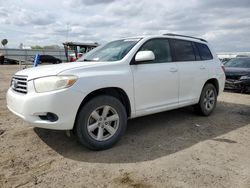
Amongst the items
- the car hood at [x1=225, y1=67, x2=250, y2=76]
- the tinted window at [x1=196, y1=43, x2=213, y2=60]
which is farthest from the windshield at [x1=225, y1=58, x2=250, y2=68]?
the tinted window at [x1=196, y1=43, x2=213, y2=60]

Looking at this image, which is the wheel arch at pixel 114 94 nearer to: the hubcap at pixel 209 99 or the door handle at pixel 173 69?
the door handle at pixel 173 69

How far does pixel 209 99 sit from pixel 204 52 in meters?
1.12

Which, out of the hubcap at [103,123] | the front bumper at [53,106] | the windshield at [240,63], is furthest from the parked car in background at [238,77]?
the front bumper at [53,106]

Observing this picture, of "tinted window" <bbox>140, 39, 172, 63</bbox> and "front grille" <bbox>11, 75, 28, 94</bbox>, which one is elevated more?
"tinted window" <bbox>140, 39, 172, 63</bbox>

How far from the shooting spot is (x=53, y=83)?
3.70 metres

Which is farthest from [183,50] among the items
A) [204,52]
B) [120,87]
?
[120,87]

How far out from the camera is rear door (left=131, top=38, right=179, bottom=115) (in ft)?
15.0

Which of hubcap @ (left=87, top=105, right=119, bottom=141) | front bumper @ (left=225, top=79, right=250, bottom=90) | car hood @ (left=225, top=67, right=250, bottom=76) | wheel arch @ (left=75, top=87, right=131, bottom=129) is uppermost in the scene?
wheel arch @ (left=75, top=87, right=131, bottom=129)

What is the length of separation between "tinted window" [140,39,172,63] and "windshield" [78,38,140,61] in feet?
0.79

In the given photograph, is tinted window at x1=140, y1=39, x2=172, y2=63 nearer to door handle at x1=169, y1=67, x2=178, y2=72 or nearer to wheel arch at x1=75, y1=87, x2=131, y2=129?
door handle at x1=169, y1=67, x2=178, y2=72

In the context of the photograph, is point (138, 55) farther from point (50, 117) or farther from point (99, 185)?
point (99, 185)

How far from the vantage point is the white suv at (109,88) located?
3.74 m

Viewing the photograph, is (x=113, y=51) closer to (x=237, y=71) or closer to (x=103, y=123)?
(x=103, y=123)

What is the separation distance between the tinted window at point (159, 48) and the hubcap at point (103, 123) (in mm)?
1380
